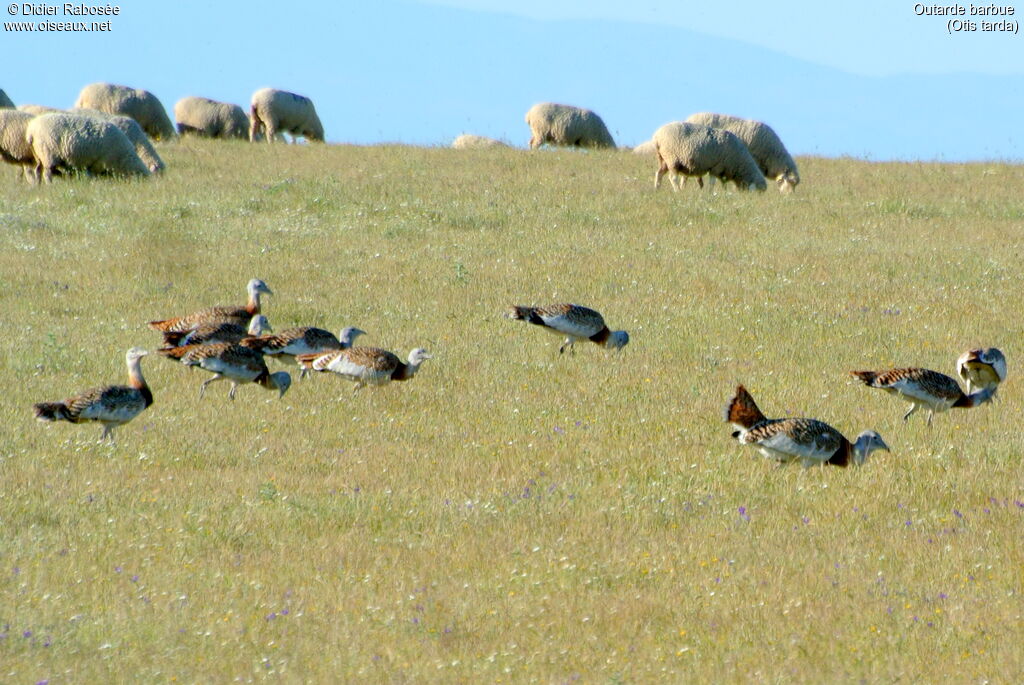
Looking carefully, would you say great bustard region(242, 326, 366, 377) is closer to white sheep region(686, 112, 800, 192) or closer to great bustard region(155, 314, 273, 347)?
great bustard region(155, 314, 273, 347)

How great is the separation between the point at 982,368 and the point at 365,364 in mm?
6820

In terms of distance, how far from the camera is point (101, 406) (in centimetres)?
1163

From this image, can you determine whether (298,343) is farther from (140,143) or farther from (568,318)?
(140,143)

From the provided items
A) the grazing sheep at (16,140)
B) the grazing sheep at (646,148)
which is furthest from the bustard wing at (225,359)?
the grazing sheep at (646,148)

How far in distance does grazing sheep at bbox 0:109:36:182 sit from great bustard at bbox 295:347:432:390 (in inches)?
769

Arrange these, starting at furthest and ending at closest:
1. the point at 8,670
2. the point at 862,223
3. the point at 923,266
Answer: the point at 862,223
the point at 923,266
the point at 8,670

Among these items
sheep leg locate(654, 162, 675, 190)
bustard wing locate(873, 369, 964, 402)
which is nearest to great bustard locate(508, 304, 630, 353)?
bustard wing locate(873, 369, 964, 402)

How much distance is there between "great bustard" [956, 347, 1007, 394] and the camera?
44.1 feet

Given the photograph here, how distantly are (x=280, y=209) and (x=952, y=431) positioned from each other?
18035 mm

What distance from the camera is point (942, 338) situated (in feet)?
56.6

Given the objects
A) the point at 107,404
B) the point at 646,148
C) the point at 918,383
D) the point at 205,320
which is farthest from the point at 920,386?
the point at 646,148

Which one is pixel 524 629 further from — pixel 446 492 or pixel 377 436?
pixel 377 436

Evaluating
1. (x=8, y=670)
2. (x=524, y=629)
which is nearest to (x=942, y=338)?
(x=524, y=629)

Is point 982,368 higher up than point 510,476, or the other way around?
point 982,368
